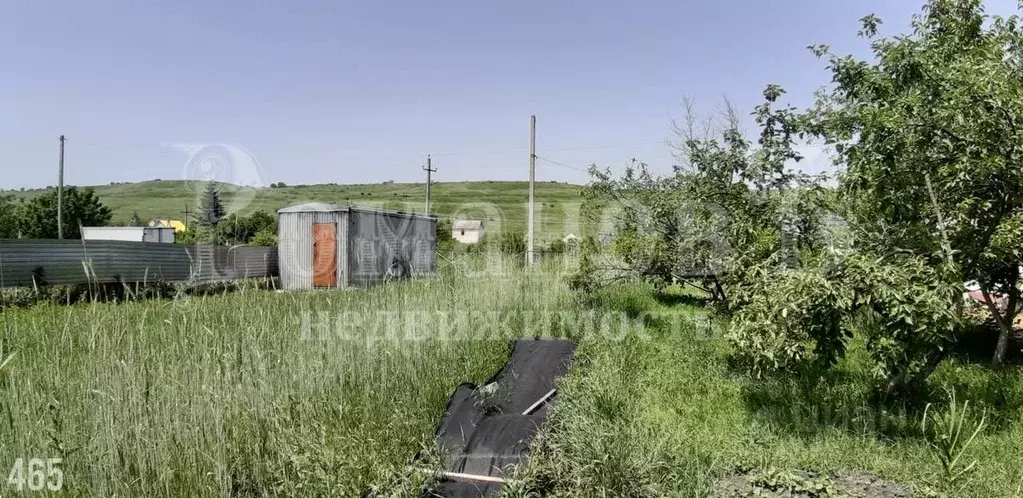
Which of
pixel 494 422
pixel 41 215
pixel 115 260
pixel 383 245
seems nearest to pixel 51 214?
pixel 41 215

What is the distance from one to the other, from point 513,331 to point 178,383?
4.23m

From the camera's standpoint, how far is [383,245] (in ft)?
43.2

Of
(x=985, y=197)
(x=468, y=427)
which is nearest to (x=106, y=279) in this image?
(x=468, y=427)

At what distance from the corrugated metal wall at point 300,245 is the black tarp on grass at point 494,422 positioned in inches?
308

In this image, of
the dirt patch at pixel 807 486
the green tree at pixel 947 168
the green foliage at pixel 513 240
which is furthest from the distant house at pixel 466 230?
the dirt patch at pixel 807 486

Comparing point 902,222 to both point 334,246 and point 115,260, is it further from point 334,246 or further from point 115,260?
point 115,260

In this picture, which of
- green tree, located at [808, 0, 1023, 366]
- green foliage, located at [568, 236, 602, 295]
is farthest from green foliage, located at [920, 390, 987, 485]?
green foliage, located at [568, 236, 602, 295]

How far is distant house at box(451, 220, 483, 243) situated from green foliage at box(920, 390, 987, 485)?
20.0 metres

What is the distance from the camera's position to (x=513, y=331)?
21.4 ft

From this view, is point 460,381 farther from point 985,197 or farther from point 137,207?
point 137,207

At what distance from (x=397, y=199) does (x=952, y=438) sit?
99.1ft

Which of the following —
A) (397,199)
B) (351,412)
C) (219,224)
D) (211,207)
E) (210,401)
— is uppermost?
(397,199)

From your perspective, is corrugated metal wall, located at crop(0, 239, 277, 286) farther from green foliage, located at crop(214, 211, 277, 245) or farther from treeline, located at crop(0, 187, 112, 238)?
treeline, located at crop(0, 187, 112, 238)

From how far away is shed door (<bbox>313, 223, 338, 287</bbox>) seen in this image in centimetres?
1209
